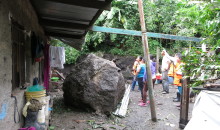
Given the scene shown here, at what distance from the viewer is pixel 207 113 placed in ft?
8.47

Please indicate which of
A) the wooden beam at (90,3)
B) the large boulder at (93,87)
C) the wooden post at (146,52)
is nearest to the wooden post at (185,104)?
the wooden post at (146,52)

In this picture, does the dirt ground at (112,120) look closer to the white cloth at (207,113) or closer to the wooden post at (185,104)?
the wooden post at (185,104)

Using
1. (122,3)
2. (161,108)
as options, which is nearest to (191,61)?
(161,108)

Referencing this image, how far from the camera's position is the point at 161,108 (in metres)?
7.66

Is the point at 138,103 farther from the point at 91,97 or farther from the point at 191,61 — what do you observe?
the point at 191,61

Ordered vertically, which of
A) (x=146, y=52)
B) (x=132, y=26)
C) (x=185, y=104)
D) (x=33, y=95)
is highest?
(x=132, y=26)

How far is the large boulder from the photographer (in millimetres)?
6328

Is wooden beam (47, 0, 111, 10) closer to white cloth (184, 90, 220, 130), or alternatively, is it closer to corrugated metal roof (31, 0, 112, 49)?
corrugated metal roof (31, 0, 112, 49)

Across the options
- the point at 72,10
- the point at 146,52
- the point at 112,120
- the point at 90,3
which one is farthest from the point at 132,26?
the point at 90,3

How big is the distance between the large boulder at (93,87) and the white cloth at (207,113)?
3937mm

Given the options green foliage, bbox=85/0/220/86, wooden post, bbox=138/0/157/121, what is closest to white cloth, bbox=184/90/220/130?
wooden post, bbox=138/0/157/121

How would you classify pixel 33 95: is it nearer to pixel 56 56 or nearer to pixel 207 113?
pixel 207 113

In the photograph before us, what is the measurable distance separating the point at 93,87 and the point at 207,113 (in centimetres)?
426

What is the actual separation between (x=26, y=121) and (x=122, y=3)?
13.8 meters
